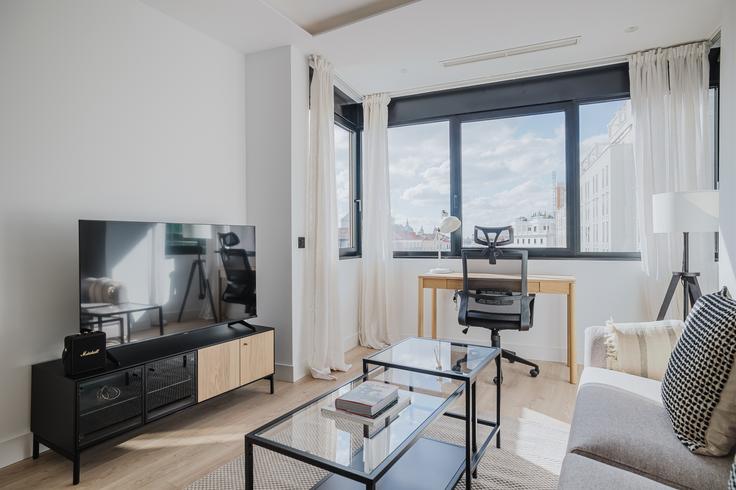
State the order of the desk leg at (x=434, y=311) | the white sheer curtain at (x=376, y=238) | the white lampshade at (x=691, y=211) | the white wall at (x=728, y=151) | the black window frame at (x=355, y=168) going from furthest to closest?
the black window frame at (x=355, y=168)
the white sheer curtain at (x=376, y=238)
the desk leg at (x=434, y=311)
the white lampshade at (x=691, y=211)
the white wall at (x=728, y=151)

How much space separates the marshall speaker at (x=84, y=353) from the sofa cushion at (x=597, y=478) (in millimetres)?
2031

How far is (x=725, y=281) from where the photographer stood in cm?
222

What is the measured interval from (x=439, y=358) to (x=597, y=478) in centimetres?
103

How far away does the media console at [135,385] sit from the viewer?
72.7 inches

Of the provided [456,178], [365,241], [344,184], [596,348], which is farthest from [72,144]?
[456,178]

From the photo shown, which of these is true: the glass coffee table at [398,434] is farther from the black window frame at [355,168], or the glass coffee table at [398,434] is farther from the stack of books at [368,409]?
the black window frame at [355,168]

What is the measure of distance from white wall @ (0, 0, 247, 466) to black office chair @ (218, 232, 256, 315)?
1.16 feet

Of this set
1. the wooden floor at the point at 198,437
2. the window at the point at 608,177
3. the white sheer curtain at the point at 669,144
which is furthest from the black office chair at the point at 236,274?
the white sheer curtain at the point at 669,144

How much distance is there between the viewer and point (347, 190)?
4.38 metres

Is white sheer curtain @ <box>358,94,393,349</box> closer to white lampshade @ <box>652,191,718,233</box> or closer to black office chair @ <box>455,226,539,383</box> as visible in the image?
black office chair @ <box>455,226,539,383</box>

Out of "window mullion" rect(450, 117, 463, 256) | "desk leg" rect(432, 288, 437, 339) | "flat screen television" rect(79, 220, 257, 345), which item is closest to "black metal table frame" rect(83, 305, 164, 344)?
"flat screen television" rect(79, 220, 257, 345)

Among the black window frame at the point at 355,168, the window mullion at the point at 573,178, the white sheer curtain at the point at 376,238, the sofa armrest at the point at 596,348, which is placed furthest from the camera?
the black window frame at the point at 355,168

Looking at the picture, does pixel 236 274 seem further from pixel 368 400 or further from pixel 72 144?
pixel 368 400

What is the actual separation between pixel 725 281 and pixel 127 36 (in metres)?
3.76
